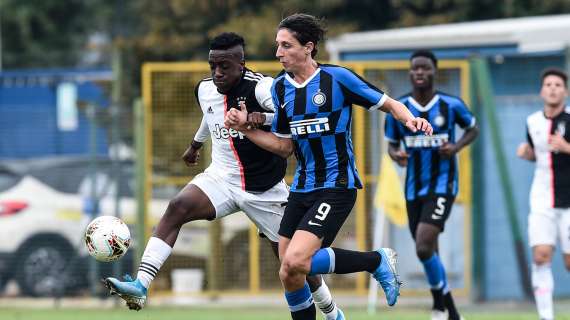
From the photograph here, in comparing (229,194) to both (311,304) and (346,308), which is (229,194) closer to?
(311,304)

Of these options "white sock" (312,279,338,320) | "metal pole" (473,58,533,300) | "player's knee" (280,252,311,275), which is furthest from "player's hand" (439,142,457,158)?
"metal pole" (473,58,533,300)

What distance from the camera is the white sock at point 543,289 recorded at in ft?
40.0

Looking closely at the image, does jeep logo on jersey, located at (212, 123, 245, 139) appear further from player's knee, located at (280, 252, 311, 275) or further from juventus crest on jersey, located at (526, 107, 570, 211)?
juventus crest on jersey, located at (526, 107, 570, 211)

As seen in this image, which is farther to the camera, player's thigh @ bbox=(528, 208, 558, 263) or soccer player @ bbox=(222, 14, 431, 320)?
player's thigh @ bbox=(528, 208, 558, 263)

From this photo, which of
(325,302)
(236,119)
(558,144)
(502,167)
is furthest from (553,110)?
(502,167)

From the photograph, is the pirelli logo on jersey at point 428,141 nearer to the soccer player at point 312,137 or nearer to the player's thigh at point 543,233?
the player's thigh at point 543,233

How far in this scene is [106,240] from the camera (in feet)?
33.4

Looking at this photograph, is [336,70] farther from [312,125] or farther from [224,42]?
[224,42]

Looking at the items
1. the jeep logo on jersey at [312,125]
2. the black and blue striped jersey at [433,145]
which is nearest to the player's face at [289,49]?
the jeep logo on jersey at [312,125]

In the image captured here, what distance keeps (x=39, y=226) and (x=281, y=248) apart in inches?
326

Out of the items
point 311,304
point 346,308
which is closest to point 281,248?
point 311,304

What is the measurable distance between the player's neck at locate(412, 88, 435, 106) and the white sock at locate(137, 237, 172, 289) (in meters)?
3.83

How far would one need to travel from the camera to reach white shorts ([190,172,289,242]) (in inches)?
417

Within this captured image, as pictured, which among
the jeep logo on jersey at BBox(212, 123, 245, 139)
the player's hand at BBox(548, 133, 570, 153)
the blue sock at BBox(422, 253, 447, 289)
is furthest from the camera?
the blue sock at BBox(422, 253, 447, 289)
